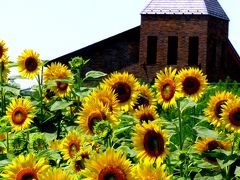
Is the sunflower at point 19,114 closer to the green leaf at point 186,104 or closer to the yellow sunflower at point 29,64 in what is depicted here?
the yellow sunflower at point 29,64

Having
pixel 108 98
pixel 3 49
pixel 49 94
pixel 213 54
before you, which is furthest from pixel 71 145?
pixel 213 54

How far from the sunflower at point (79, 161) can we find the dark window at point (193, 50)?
33.2 m

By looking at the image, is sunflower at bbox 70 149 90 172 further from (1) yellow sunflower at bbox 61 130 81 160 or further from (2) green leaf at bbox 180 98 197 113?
(2) green leaf at bbox 180 98 197 113

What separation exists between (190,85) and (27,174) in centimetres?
177

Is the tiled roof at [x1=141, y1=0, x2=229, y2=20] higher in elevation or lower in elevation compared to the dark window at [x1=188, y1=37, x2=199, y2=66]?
higher

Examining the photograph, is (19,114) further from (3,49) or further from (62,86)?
(3,49)

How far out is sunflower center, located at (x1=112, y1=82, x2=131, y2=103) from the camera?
13.9 ft

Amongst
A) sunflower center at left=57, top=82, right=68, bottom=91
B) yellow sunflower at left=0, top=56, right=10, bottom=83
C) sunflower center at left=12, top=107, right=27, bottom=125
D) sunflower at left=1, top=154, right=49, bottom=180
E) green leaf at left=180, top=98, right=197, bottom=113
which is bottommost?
sunflower at left=1, top=154, right=49, bottom=180

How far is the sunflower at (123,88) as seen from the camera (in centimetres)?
423

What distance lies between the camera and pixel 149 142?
3.47 meters

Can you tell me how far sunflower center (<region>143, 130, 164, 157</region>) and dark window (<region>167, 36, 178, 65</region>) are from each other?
33465 millimetres

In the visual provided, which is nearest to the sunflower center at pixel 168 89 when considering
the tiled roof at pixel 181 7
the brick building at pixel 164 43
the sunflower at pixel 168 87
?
the sunflower at pixel 168 87

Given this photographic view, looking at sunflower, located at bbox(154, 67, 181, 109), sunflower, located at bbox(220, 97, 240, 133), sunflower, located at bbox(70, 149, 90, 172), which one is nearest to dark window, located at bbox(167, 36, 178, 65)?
sunflower, located at bbox(154, 67, 181, 109)

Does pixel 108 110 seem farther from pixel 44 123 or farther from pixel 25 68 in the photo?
pixel 25 68
